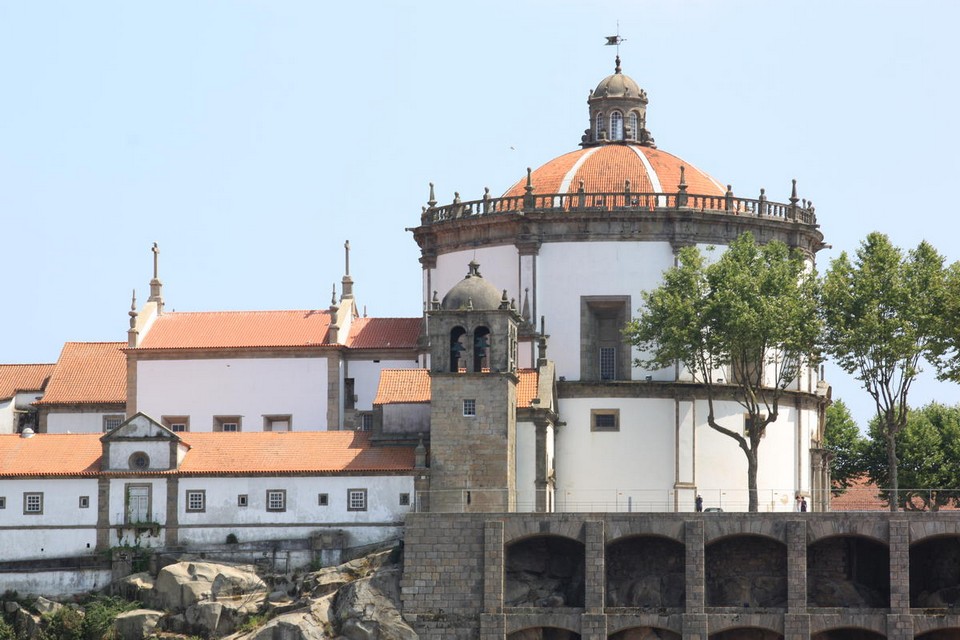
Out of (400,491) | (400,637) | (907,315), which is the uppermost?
(907,315)

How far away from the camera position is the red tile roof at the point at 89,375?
104875mm

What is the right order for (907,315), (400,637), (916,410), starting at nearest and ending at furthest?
1. (400,637)
2. (907,315)
3. (916,410)

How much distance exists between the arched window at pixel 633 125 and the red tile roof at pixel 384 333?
1350cm

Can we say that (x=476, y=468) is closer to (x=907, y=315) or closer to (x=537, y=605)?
(x=537, y=605)

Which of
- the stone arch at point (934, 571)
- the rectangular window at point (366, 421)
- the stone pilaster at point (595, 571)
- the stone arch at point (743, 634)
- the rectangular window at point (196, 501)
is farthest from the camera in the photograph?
the rectangular window at point (366, 421)

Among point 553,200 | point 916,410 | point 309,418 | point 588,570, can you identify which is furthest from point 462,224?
point 916,410

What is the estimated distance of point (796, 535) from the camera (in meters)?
86.9

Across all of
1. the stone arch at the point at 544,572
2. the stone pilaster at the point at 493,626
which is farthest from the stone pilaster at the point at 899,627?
the stone pilaster at the point at 493,626

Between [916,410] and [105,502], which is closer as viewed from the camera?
[105,502]

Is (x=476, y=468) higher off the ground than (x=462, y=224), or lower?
lower

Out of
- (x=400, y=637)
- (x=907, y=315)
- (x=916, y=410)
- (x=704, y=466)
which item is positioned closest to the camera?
(x=400, y=637)

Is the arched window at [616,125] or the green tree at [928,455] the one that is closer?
the arched window at [616,125]

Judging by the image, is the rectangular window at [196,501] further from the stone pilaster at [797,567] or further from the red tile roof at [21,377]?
the stone pilaster at [797,567]

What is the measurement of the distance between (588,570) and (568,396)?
39.8 feet
